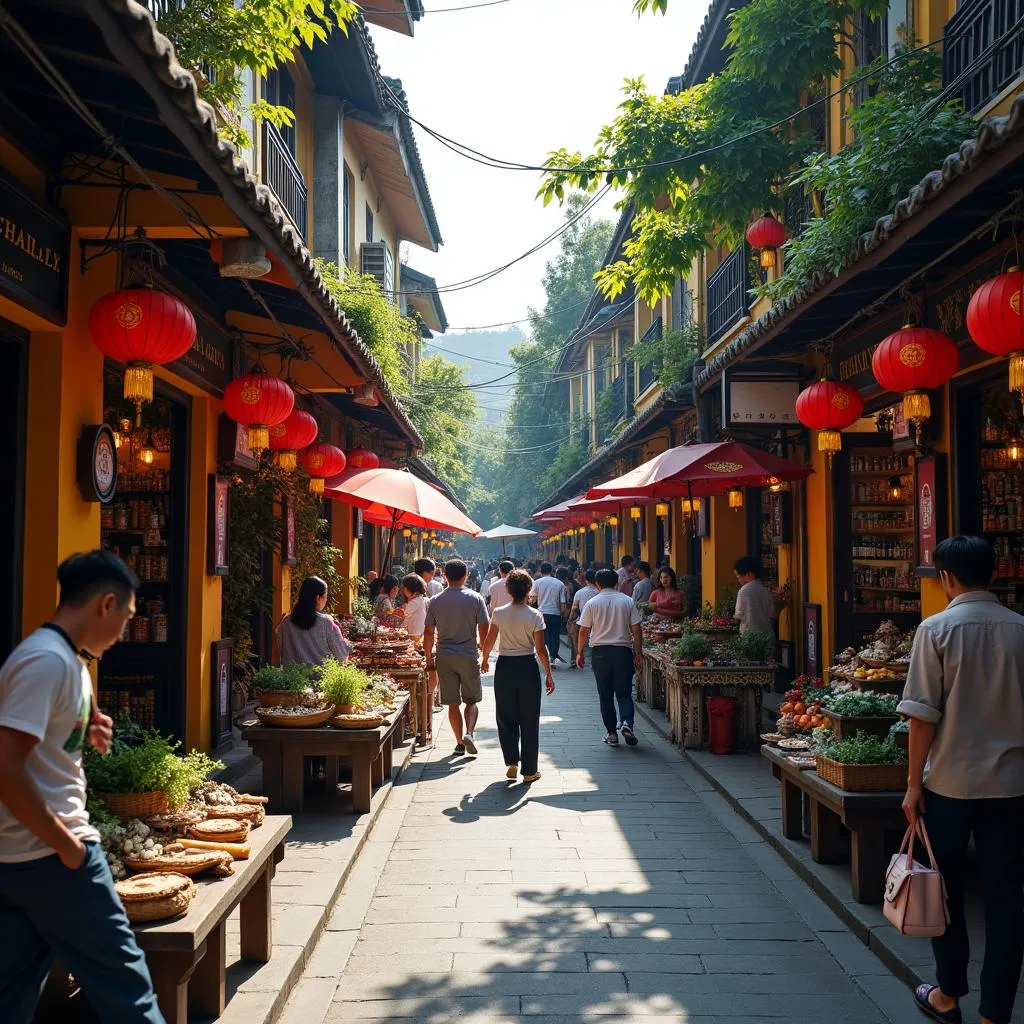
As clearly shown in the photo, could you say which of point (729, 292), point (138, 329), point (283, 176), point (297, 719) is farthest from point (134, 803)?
point (729, 292)

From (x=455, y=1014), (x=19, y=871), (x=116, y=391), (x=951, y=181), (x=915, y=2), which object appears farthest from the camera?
(x=915, y=2)

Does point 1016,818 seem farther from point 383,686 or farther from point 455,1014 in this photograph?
point 383,686

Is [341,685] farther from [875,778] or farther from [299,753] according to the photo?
[875,778]

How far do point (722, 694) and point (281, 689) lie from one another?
5195 millimetres

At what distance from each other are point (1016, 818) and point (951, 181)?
327cm

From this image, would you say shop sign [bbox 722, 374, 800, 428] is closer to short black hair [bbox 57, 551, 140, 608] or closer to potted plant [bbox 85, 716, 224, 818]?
potted plant [bbox 85, 716, 224, 818]

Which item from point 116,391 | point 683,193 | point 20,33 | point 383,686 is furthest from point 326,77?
point 20,33

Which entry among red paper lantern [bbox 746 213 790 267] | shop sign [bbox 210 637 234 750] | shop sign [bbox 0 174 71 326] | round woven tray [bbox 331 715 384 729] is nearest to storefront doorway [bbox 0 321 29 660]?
shop sign [bbox 0 174 71 326]

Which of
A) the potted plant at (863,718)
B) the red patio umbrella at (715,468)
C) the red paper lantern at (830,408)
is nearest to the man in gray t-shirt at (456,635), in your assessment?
the red patio umbrella at (715,468)

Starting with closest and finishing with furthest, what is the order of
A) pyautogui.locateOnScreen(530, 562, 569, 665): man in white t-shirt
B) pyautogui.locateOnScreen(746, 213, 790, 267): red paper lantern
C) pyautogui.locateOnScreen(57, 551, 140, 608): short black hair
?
pyautogui.locateOnScreen(57, 551, 140, 608): short black hair, pyautogui.locateOnScreen(746, 213, 790, 267): red paper lantern, pyautogui.locateOnScreen(530, 562, 569, 665): man in white t-shirt

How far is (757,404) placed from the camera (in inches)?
480

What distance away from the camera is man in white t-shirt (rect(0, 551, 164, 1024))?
2992mm

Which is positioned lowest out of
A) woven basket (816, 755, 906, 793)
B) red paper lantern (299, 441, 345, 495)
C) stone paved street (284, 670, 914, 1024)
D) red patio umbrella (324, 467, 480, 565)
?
stone paved street (284, 670, 914, 1024)

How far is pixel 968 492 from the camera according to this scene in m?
8.37
